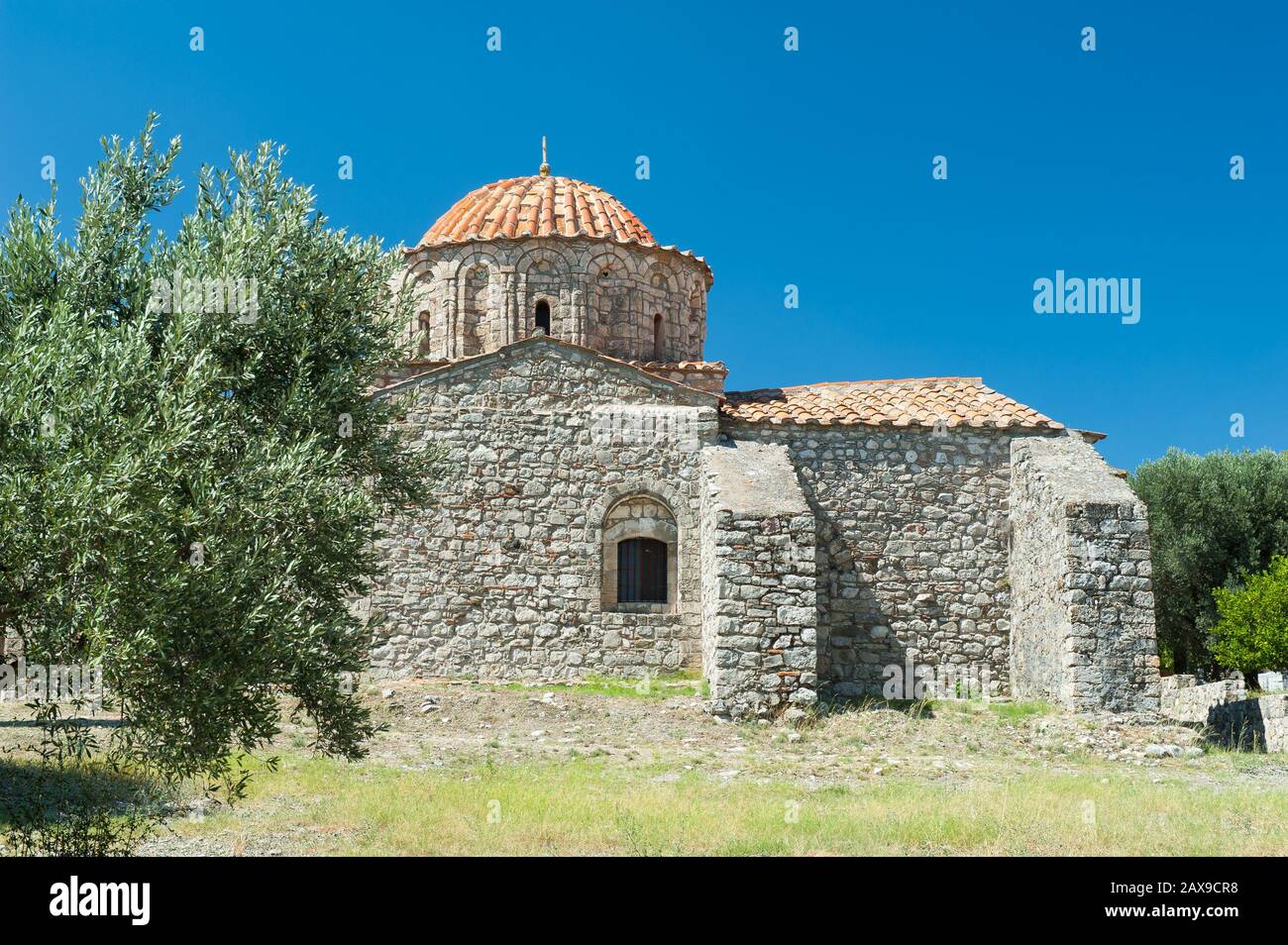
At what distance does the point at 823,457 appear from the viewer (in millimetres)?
17281

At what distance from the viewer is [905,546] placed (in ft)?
56.2

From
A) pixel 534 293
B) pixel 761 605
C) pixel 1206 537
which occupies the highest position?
pixel 534 293

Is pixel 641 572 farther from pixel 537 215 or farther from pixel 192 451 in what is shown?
pixel 192 451

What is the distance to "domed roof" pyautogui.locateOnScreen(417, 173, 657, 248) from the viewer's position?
1962cm

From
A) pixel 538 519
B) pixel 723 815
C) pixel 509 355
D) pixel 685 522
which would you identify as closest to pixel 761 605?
pixel 685 522

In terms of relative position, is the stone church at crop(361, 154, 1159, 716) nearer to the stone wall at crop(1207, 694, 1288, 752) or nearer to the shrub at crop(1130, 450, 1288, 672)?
the stone wall at crop(1207, 694, 1288, 752)

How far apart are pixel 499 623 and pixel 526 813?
7.07m

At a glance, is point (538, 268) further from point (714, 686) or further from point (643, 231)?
point (714, 686)

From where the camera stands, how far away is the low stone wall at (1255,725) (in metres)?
14.2

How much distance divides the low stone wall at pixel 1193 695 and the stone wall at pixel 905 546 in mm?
2862

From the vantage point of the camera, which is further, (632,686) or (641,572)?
(641,572)

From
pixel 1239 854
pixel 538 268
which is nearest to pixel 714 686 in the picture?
pixel 1239 854

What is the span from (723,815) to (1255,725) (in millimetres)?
8871

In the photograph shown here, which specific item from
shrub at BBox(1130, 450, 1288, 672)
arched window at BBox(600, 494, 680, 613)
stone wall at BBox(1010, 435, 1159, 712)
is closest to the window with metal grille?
arched window at BBox(600, 494, 680, 613)
